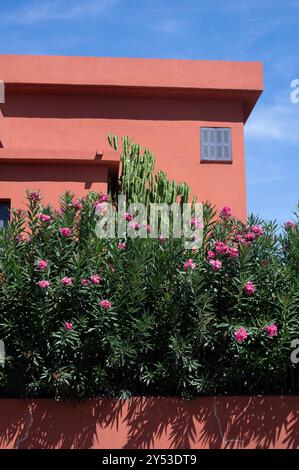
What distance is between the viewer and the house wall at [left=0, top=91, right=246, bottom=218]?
14.1m

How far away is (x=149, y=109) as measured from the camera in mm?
14305

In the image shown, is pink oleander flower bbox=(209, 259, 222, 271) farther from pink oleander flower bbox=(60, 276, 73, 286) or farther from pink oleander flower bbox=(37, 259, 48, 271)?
pink oleander flower bbox=(37, 259, 48, 271)

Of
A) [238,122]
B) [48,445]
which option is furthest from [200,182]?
A: [48,445]

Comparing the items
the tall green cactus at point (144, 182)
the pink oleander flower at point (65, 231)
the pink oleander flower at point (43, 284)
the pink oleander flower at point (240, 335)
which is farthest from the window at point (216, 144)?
the pink oleander flower at point (43, 284)

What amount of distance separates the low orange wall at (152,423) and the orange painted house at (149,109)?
675 centimetres

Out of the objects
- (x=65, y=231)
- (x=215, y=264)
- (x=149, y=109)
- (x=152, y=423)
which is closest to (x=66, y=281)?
(x=65, y=231)

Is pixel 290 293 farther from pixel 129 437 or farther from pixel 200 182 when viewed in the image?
pixel 200 182

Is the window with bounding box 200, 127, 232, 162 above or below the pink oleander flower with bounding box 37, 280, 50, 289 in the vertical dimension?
above

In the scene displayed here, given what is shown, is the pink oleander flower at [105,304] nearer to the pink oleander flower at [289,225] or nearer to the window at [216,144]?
the pink oleander flower at [289,225]

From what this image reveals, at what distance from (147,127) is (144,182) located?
172 centimetres

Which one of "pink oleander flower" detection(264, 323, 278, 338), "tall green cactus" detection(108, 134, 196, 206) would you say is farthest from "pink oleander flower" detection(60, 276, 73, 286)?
"tall green cactus" detection(108, 134, 196, 206)

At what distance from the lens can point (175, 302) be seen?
7.65 meters

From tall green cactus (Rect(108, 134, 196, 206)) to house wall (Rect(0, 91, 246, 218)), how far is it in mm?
689
